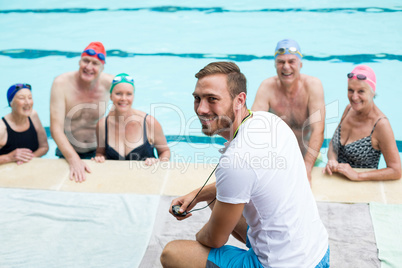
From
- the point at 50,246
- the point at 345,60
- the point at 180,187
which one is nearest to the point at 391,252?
the point at 180,187

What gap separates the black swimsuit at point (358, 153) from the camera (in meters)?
3.48

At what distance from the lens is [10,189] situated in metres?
3.38

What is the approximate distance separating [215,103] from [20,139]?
260 centimetres

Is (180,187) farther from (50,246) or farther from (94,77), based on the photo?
(94,77)

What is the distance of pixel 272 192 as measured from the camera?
71.5 inches

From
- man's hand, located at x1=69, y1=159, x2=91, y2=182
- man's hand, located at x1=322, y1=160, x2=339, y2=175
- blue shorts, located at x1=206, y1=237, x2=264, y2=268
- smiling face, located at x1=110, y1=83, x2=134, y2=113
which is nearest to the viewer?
blue shorts, located at x1=206, y1=237, x2=264, y2=268

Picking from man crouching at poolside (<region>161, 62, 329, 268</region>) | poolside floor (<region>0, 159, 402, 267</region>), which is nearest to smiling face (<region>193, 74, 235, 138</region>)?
man crouching at poolside (<region>161, 62, 329, 268</region>)

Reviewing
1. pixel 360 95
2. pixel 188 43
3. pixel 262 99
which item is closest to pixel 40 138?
pixel 262 99

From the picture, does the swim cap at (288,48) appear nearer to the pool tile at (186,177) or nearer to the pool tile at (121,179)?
the pool tile at (186,177)

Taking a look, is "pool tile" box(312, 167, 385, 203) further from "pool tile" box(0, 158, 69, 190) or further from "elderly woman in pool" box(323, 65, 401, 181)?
"pool tile" box(0, 158, 69, 190)

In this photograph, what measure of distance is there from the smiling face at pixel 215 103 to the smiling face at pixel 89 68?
2.33m

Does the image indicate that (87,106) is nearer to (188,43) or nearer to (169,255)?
(169,255)

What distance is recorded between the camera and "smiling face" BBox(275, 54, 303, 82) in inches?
150

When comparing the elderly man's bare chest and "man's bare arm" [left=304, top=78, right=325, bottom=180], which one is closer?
"man's bare arm" [left=304, top=78, right=325, bottom=180]
